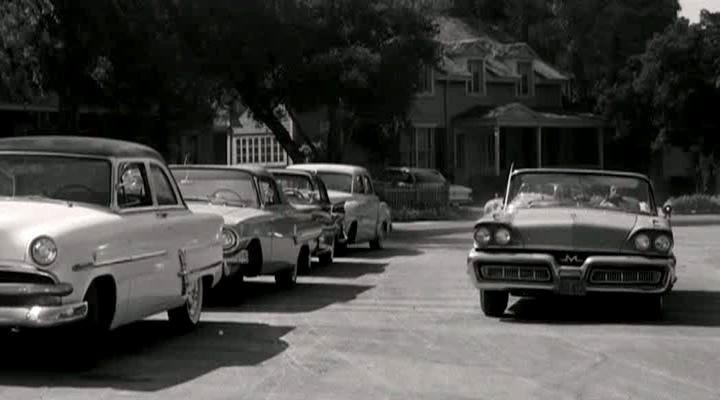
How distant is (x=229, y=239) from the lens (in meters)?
15.1

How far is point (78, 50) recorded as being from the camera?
2692 centimetres

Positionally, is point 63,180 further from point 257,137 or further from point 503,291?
point 257,137

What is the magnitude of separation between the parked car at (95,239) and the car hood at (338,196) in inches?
425

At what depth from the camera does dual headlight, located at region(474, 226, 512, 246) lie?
13.9 m

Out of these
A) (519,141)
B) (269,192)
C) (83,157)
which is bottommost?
(269,192)

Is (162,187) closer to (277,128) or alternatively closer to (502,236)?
(502,236)

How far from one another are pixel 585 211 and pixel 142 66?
615 inches

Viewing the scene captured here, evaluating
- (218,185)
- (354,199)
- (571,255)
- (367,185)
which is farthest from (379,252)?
(571,255)

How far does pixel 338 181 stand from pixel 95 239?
15226 millimetres

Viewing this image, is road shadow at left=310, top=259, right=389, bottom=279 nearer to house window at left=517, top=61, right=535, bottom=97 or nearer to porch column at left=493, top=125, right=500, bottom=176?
porch column at left=493, top=125, right=500, bottom=176

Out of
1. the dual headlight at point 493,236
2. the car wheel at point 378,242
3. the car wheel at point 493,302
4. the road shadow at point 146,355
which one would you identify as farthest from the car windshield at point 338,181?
the road shadow at point 146,355

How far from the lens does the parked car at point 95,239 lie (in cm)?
980

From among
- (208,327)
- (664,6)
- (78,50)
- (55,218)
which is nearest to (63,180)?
(55,218)

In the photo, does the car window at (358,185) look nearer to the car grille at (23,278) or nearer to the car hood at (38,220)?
the car hood at (38,220)
